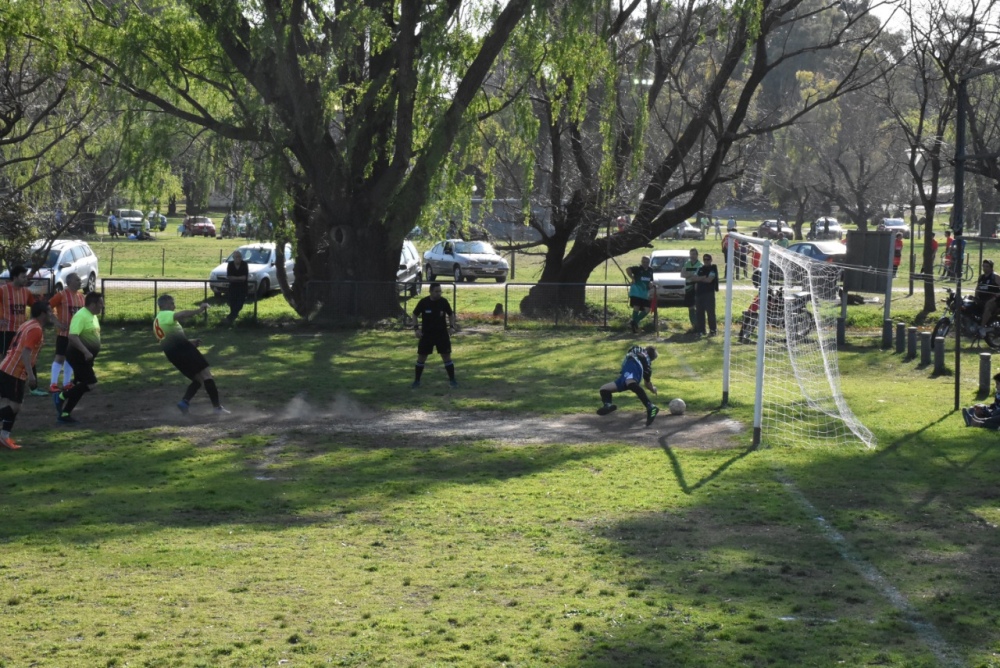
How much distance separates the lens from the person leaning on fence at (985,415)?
51.1 feet

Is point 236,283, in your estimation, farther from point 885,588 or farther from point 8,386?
point 885,588

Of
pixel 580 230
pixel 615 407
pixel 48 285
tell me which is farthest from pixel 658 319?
pixel 48 285

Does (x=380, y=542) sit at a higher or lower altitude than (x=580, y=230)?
lower

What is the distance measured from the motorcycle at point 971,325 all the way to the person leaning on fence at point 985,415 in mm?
8531

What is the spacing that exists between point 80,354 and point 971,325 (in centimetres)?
1845

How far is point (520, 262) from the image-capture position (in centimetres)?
5372

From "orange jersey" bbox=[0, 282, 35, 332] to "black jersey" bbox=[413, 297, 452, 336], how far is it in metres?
5.98

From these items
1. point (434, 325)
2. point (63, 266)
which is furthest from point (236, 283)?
point (434, 325)

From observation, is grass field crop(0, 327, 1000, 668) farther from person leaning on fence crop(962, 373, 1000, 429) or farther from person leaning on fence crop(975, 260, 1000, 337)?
person leaning on fence crop(975, 260, 1000, 337)

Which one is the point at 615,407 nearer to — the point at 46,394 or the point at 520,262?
the point at 46,394

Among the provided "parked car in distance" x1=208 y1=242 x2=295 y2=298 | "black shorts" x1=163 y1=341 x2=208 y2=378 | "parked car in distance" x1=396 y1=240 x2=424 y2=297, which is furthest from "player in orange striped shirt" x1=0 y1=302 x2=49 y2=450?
"parked car in distance" x1=396 y1=240 x2=424 y2=297

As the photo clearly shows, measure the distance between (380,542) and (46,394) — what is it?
9739mm

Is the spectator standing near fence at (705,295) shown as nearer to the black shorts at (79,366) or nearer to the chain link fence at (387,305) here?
the chain link fence at (387,305)

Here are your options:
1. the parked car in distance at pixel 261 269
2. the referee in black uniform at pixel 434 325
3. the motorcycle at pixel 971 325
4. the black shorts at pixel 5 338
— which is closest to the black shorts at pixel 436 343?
the referee in black uniform at pixel 434 325
